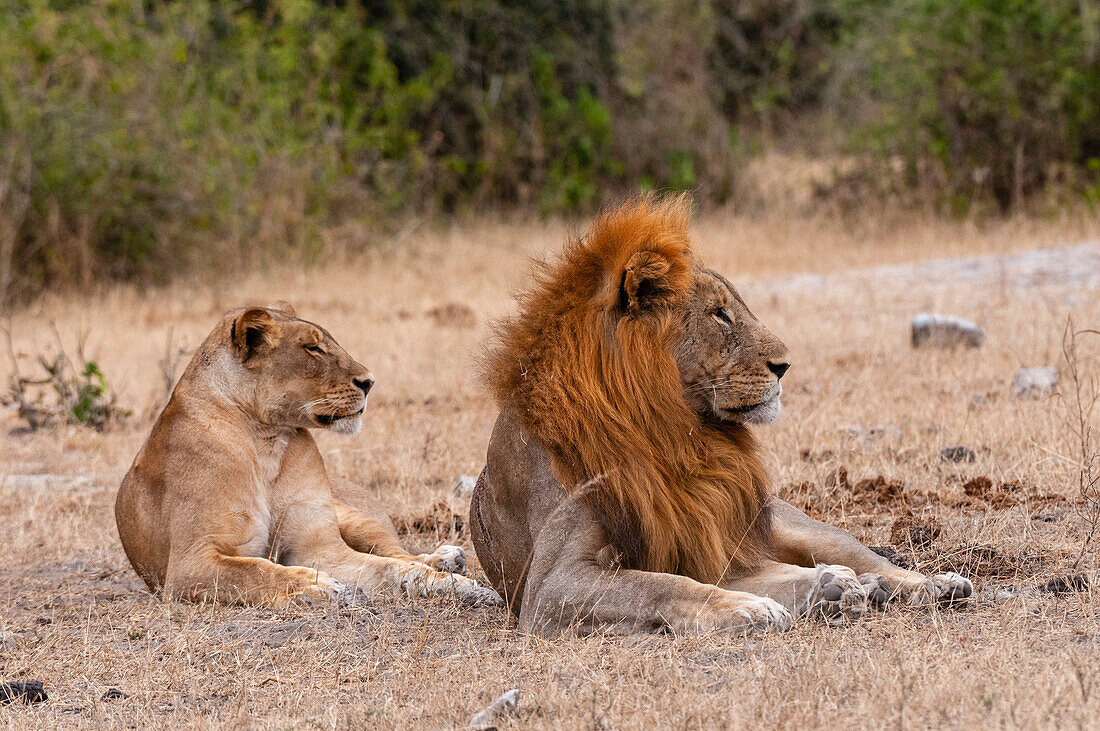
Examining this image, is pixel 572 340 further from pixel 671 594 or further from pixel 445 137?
pixel 445 137

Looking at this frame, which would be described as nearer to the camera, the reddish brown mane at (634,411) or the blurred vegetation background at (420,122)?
the reddish brown mane at (634,411)

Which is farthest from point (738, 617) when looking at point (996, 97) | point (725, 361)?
point (996, 97)

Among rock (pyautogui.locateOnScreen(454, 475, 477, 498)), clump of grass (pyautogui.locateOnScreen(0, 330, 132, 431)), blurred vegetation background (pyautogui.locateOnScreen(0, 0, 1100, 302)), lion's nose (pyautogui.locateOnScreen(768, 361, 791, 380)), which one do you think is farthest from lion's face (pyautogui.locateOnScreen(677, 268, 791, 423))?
blurred vegetation background (pyautogui.locateOnScreen(0, 0, 1100, 302))

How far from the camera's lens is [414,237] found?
→ 16625mm

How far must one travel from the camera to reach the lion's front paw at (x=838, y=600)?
368cm

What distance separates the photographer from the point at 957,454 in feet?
20.4

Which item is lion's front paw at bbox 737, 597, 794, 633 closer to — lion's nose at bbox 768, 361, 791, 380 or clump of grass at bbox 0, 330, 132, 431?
lion's nose at bbox 768, 361, 791, 380

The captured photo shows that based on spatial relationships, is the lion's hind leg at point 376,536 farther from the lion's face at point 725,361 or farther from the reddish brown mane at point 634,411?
the lion's face at point 725,361

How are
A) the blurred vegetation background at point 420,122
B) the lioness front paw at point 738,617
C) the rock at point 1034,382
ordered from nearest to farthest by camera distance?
the lioness front paw at point 738,617 → the rock at point 1034,382 → the blurred vegetation background at point 420,122

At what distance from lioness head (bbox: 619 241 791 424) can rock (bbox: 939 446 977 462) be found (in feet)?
7.98

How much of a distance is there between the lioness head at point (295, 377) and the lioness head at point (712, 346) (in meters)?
1.55

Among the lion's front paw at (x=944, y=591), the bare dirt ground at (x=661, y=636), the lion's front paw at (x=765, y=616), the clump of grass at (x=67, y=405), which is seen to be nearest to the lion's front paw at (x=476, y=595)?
the bare dirt ground at (x=661, y=636)

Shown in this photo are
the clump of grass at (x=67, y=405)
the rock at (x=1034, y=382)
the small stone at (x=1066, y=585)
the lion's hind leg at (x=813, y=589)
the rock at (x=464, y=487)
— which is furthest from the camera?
the clump of grass at (x=67, y=405)

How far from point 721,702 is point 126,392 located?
7528 millimetres
